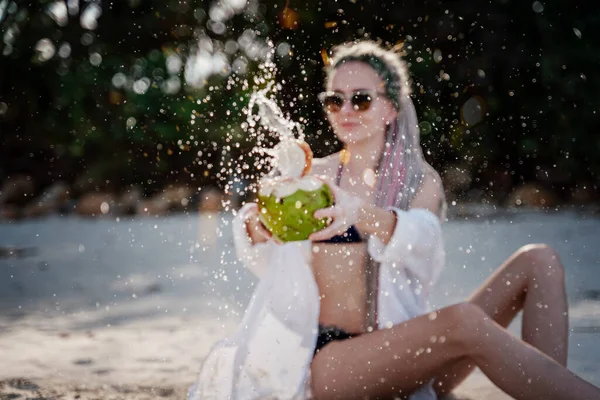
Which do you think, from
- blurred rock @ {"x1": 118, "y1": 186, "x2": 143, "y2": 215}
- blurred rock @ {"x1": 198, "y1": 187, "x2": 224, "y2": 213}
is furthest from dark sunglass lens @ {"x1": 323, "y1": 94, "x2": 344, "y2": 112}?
blurred rock @ {"x1": 118, "y1": 186, "x2": 143, "y2": 215}

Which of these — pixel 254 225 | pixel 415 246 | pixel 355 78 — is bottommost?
pixel 415 246

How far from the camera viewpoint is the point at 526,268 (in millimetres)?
3428

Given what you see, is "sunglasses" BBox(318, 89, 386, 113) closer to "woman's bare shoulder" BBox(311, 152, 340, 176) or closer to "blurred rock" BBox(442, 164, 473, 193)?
"woman's bare shoulder" BBox(311, 152, 340, 176)

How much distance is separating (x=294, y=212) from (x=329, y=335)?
0.46 meters

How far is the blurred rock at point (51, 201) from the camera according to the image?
1502cm

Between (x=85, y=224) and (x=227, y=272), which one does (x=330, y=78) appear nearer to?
(x=227, y=272)

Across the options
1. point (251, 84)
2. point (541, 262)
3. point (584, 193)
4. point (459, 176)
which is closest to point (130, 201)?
point (251, 84)

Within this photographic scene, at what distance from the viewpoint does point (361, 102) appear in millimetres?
3398

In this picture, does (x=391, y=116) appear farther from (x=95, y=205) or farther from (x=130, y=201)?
(x=130, y=201)

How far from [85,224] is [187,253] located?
424cm

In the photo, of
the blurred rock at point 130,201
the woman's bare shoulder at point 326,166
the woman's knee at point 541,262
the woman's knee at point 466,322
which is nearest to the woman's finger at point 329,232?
the woman's knee at point 466,322

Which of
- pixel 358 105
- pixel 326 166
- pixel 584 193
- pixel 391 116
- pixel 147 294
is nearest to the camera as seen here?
pixel 358 105

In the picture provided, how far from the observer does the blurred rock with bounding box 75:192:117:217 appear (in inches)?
599

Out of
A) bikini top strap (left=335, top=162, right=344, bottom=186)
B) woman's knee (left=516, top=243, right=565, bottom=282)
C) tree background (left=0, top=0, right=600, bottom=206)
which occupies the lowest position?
woman's knee (left=516, top=243, right=565, bottom=282)
